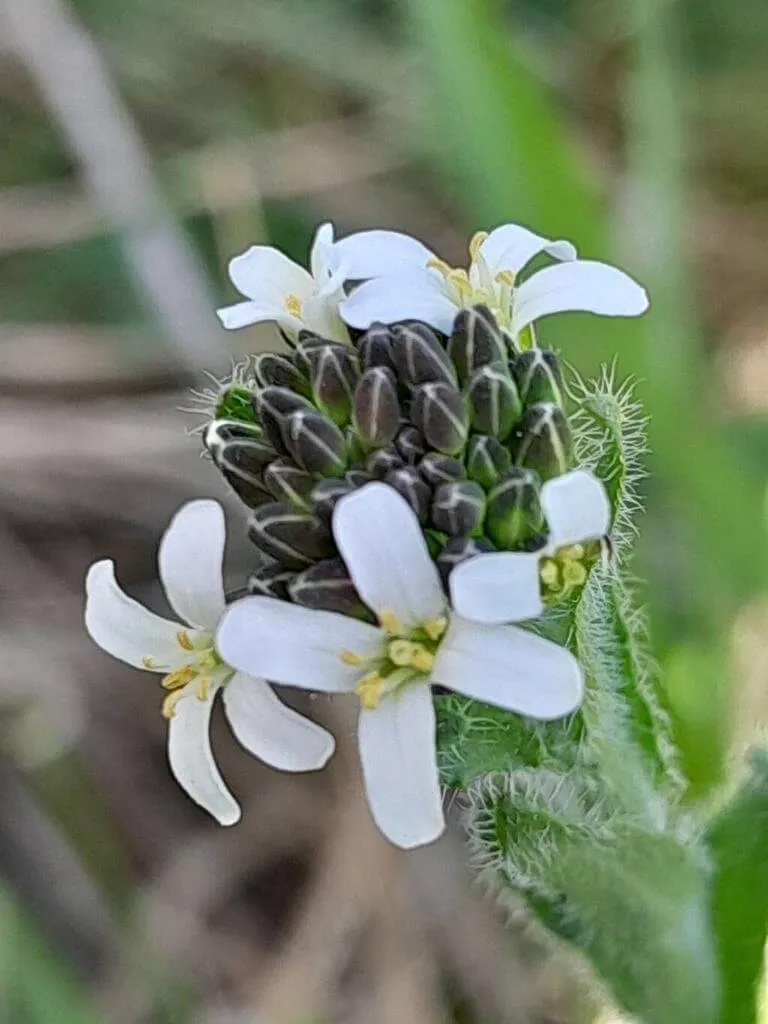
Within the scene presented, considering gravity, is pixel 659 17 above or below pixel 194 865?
above

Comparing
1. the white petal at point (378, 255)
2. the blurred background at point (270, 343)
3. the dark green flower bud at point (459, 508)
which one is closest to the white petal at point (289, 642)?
the dark green flower bud at point (459, 508)

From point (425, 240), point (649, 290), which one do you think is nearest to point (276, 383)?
point (649, 290)

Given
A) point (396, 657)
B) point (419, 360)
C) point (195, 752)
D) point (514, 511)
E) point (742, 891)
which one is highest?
point (419, 360)

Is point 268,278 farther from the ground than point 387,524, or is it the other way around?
point 268,278

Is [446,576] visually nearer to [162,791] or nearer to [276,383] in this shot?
[276,383]

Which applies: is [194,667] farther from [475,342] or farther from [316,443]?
[475,342]

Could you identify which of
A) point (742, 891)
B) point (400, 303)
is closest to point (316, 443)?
point (400, 303)

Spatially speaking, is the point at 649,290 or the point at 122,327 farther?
the point at 122,327
